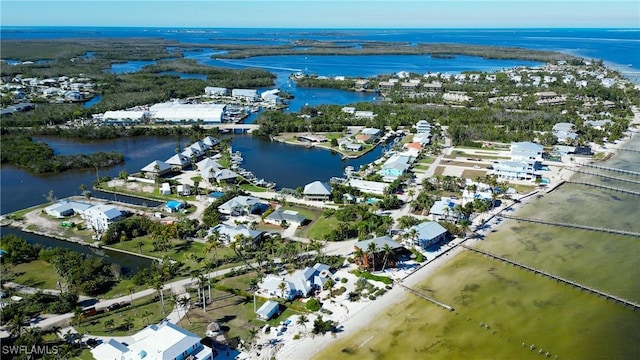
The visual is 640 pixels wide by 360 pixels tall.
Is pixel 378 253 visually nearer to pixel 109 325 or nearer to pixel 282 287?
pixel 282 287

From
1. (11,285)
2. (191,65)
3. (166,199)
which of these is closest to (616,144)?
(166,199)

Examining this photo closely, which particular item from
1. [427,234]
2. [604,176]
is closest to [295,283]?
[427,234]

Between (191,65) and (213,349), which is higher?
(191,65)

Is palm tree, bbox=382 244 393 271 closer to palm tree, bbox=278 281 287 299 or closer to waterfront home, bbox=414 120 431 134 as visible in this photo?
palm tree, bbox=278 281 287 299

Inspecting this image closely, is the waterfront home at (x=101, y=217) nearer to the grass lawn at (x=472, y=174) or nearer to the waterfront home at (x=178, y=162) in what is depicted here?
the waterfront home at (x=178, y=162)

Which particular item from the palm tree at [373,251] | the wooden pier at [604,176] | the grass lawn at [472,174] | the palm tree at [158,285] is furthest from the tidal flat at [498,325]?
the wooden pier at [604,176]

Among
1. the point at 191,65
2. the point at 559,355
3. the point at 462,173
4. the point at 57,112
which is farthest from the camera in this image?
the point at 191,65

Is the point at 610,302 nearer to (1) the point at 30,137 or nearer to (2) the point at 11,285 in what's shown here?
(2) the point at 11,285
